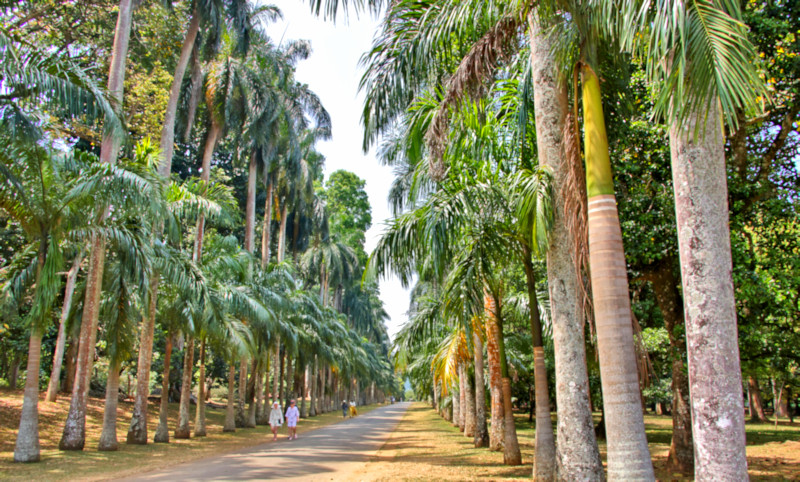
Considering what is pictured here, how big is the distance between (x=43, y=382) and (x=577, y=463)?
3250 centimetres

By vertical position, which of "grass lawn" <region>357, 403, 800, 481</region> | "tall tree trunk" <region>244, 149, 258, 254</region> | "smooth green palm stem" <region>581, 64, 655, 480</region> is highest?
"tall tree trunk" <region>244, 149, 258, 254</region>

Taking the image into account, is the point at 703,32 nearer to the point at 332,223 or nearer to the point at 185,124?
the point at 185,124

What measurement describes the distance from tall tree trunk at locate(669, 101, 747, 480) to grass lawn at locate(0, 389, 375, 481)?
396 inches

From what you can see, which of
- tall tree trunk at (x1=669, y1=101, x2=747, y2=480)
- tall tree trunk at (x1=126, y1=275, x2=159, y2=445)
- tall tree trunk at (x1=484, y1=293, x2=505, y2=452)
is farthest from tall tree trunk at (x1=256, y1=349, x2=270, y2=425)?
tall tree trunk at (x1=669, y1=101, x2=747, y2=480)

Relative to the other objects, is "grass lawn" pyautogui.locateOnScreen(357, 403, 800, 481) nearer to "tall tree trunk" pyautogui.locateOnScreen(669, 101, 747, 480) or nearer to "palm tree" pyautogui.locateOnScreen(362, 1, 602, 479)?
"palm tree" pyautogui.locateOnScreen(362, 1, 602, 479)

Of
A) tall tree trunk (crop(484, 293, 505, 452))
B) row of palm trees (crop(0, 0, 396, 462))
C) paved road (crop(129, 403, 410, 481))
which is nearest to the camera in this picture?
paved road (crop(129, 403, 410, 481))

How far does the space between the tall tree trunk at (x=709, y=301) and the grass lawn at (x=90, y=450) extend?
10053 millimetres

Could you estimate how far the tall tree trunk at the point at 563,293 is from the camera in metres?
7.01

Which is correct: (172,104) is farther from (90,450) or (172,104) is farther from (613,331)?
(613,331)

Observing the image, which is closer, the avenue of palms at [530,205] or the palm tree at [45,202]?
the avenue of palms at [530,205]

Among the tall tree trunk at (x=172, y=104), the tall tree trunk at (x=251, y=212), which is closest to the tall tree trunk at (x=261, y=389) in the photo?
the tall tree trunk at (x=251, y=212)

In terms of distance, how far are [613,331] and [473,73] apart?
5028mm

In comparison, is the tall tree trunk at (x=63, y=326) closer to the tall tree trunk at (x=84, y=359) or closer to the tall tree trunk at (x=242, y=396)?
the tall tree trunk at (x=84, y=359)

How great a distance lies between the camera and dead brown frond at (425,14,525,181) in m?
8.44
